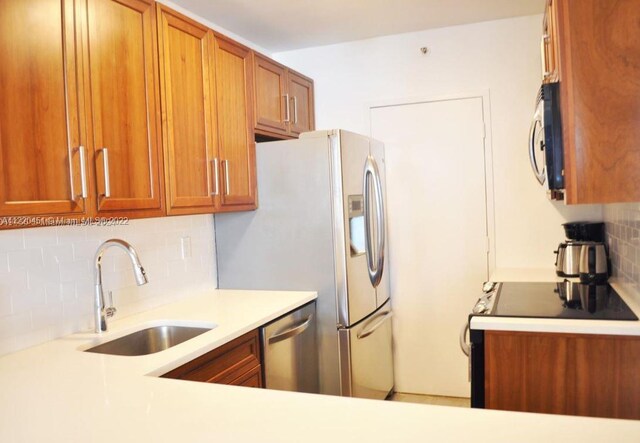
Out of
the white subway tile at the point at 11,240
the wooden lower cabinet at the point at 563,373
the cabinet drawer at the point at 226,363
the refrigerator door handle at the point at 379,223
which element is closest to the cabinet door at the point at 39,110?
the white subway tile at the point at 11,240

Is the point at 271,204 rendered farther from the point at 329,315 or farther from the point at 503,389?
the point at 503,389

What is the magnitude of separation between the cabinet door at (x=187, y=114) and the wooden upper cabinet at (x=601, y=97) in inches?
60.4

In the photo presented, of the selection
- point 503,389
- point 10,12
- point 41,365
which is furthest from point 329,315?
point 10,12

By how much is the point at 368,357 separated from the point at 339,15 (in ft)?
6.56

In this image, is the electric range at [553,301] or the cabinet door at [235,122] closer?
the electric range at [553,301]

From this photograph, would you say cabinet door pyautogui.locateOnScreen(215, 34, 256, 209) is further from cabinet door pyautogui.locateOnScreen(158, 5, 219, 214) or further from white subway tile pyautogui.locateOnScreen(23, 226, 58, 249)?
white subway tile pyautogui.locateOnScreen(23, 226, 58, 249)

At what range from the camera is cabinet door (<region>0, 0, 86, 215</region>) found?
1.58m

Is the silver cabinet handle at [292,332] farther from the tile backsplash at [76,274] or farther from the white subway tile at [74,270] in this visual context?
the white subway tile at [74,270]

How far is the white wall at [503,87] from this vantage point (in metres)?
3.26

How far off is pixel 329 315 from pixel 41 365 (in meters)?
1.45

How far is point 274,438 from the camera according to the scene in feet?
3.50

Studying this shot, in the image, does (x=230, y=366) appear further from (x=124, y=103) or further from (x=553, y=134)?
(x=553, y=134)

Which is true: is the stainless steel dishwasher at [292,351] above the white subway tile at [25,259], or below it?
below

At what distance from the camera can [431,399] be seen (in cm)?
353
